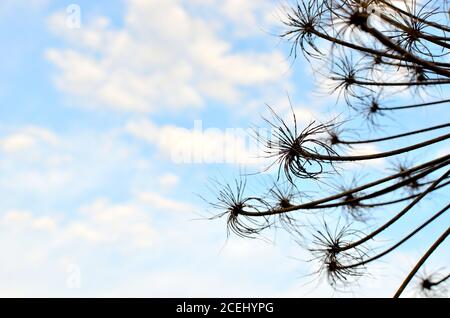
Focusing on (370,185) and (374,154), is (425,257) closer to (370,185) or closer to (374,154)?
(370,185)

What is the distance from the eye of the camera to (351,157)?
7.07 m

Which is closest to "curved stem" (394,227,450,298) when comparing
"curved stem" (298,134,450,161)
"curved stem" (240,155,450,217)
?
"curved stem" (240,155,450,217)

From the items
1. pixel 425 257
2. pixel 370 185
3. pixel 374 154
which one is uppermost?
pixel 374 154

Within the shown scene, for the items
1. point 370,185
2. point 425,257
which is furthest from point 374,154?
point 425,257

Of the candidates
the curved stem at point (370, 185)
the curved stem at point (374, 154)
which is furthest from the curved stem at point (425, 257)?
the curved stem at point (374, 154)

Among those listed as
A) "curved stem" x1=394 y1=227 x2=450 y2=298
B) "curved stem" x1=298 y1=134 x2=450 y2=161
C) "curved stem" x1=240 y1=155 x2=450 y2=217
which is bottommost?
"curved stem" x1=394 y1=227 x2=450 y2=298

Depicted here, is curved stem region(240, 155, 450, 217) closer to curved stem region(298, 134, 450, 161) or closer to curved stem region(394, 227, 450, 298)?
curved stem region(298, 134, 450, 161)

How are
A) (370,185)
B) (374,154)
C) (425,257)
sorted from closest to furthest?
(374,154)
(425,257)
(370,185)

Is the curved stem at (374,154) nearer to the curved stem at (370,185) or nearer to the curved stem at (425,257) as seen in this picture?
the curved stem at (370,185)
